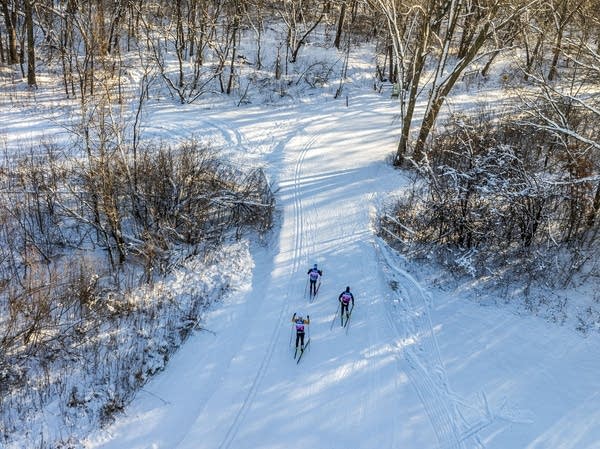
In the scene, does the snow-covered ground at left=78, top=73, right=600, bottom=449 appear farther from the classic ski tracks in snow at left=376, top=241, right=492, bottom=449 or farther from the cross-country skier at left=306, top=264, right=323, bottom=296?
the cross-country skier at left=306, top=264, right=323, bottom=296

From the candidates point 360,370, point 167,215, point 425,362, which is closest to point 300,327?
point 360,370

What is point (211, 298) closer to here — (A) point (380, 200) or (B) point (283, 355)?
(B) point (283, 355)

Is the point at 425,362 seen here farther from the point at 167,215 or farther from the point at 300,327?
the point at 167,215

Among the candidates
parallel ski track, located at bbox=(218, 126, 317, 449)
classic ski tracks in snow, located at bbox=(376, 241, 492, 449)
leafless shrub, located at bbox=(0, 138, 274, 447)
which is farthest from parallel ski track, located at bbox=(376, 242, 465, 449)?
leafless shrub, located at bbox=(0, 138, 274, 447)

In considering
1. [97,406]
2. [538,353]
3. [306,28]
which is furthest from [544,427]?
[306,28]

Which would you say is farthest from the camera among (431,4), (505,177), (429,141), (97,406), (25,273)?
(429,141)

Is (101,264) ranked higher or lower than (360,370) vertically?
higher

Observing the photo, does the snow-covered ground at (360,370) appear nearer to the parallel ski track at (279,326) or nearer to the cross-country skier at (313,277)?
the parallel ski track at (279,326)
